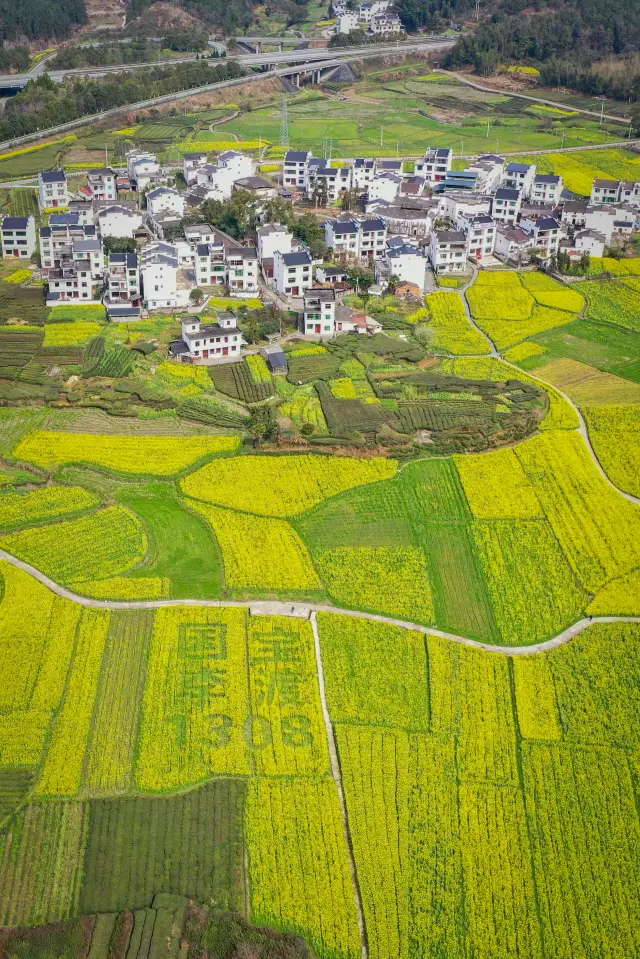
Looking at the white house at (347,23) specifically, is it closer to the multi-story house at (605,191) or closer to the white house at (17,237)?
the multi-story house at (605,191)

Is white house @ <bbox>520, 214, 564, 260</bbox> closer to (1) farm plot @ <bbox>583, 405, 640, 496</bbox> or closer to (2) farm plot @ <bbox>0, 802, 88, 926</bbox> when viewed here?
(1) farm plot @ <bbox>583, 405, 640, 496</bbox>

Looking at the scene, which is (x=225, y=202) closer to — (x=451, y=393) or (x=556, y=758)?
(x=451, y=393)

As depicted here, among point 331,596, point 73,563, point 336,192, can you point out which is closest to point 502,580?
point 331,596

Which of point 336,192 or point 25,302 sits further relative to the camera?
point 336,192

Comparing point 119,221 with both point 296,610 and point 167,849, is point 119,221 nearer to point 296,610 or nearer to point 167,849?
point 296,610

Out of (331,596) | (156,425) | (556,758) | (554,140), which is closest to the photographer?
(556,758)

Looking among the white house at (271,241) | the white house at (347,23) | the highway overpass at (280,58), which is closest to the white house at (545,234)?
the white house at (271,241)

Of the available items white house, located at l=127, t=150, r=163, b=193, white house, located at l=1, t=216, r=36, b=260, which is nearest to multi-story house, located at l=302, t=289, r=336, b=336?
white house, located at l=1, t=216, r=36, b=260
